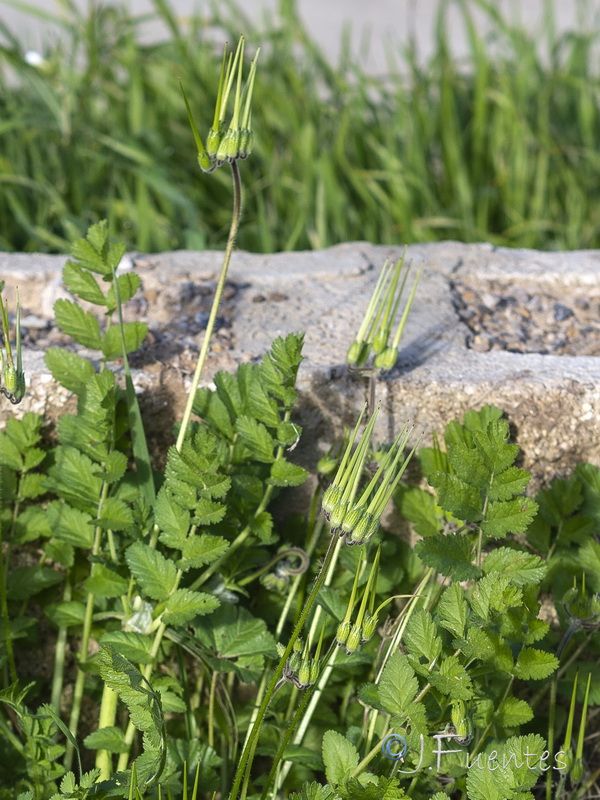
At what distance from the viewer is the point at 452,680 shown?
1.22 m

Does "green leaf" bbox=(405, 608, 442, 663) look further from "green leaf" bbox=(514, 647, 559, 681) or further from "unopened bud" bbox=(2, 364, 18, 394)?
"unopened bud" bbox=(2, 364, 18, 394)

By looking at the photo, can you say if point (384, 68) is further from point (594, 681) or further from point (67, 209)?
point (594, 681)

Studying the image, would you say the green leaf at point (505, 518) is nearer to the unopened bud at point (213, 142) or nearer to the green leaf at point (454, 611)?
the green leaf at point (454, 611)

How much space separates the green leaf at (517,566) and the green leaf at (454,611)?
0.25 ft

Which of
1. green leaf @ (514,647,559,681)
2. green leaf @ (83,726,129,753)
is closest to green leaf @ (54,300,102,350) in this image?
green leaf @ (83,726,129,753)

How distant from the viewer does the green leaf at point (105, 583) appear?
1.46 meters

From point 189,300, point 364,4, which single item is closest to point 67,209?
point 189,300

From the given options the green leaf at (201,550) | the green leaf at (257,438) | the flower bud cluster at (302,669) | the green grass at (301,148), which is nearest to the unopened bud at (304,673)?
the flower bud cluster at (302,669)

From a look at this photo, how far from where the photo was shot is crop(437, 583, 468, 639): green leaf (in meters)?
1.26

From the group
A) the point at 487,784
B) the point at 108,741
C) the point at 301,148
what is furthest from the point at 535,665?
the point at 301,148

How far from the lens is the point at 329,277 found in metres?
2.06

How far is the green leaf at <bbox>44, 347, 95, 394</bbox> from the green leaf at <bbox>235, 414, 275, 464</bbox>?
0.28 m

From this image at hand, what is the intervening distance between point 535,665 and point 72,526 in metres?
0.73

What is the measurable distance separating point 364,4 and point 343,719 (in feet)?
15.9
